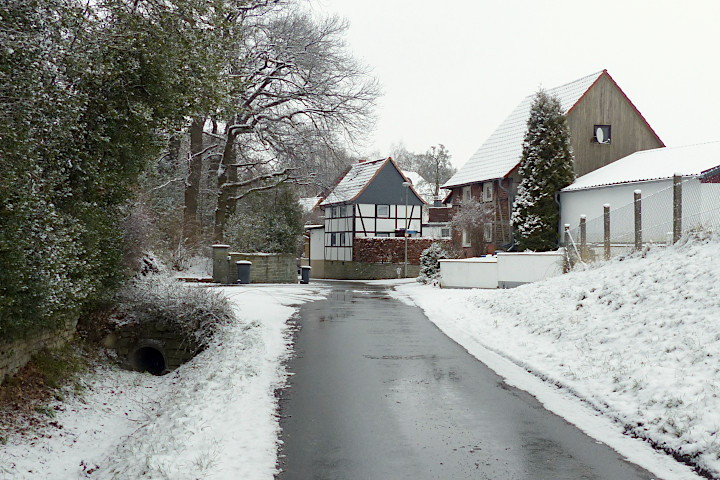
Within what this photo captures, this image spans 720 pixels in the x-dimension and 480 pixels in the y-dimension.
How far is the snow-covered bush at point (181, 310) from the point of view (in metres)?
13.8

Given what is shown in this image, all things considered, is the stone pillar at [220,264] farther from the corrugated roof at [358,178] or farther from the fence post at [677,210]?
the corrugated roof at [358,178]

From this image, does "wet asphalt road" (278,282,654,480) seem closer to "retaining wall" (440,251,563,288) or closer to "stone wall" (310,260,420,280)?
"retaining wall" (440,251,563,288)

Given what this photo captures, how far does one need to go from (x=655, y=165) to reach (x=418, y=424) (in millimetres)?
27559

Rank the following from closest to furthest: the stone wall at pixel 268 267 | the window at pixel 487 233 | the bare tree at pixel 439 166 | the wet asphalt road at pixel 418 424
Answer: the wet asphalt road at pixel 418 424
the stone wall at pixel 268 267
the window at pixel 487 233
the bare tree at pixel 439 166

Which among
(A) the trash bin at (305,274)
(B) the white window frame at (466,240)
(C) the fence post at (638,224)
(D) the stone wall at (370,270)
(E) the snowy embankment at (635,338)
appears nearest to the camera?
(E) the snowy embankment at (635,338)

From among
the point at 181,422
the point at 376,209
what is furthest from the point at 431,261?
the point at 181,422

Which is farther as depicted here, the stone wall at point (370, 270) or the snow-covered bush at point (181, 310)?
the stone wall at point (370, 270)

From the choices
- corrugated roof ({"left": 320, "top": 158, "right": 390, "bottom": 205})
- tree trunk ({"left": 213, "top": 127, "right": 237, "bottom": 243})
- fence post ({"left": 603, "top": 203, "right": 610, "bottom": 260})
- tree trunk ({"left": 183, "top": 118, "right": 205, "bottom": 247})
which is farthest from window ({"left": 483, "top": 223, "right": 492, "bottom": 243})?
fence post ({"left": 603, "top": 203, "right": 610, "bottom": 260})

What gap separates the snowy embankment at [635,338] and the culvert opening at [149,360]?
6410 millimetres

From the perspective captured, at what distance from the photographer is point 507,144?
39375 millimetres

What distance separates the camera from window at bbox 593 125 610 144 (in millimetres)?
35875

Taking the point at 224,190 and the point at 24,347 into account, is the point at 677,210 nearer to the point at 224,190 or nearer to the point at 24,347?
the point at 24,347

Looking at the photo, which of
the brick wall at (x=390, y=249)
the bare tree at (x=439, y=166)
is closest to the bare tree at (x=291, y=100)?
the brick wall at (x=390, y=249)

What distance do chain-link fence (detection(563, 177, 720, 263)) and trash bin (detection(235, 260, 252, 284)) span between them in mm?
14334
